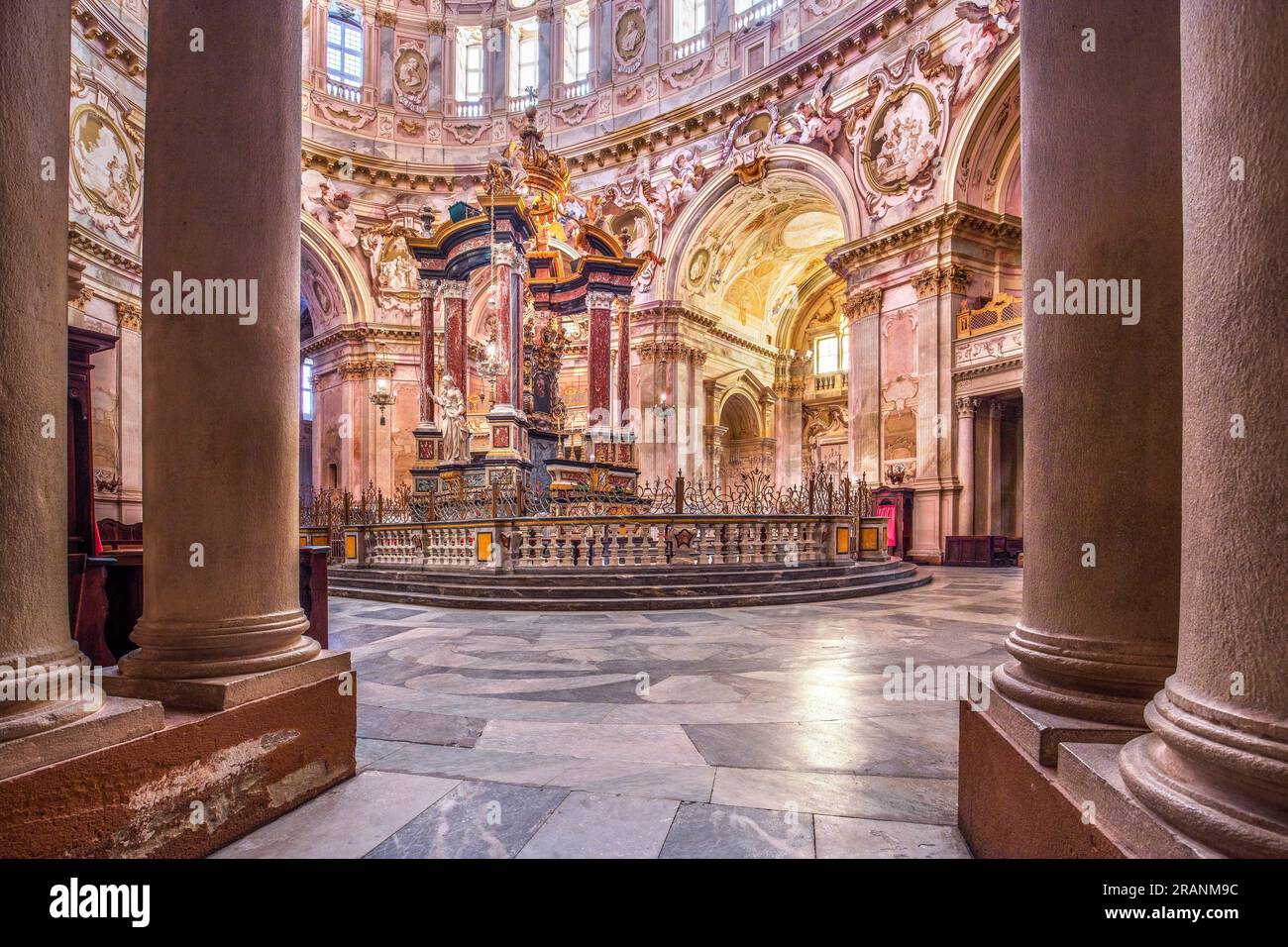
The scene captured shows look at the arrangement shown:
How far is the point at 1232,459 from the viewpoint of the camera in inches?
53.2

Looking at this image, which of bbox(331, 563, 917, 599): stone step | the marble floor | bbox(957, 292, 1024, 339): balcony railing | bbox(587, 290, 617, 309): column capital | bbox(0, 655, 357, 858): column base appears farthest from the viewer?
bbox(587, 290, 617, 309): column capital

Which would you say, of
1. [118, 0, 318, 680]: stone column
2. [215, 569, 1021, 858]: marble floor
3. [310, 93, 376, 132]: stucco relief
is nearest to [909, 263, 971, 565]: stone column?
[215, 569, 1021, 858]: marble floor

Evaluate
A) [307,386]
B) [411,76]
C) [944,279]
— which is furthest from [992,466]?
[307,386]

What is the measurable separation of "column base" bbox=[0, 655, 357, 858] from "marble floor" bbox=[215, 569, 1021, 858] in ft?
0.40

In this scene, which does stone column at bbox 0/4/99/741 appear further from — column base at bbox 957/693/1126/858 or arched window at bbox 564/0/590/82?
arched window at bbox 564/0/590/82

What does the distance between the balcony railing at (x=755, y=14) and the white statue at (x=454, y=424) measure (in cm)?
1629

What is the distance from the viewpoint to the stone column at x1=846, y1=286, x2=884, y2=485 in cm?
1817

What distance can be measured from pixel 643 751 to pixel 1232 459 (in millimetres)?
2560

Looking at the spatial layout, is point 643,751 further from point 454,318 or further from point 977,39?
point 977,39

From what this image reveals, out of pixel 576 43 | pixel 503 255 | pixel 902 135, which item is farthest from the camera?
pixel 576 43

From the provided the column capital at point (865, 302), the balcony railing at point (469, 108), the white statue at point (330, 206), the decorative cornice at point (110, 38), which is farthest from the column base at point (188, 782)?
the balcony railing at point (469, 108)

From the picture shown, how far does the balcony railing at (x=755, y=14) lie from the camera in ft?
67.6

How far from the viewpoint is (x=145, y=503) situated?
2.61 metres

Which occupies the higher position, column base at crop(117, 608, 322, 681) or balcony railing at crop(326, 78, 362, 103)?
balcony railing at crop(326, 78, 362, 103)
